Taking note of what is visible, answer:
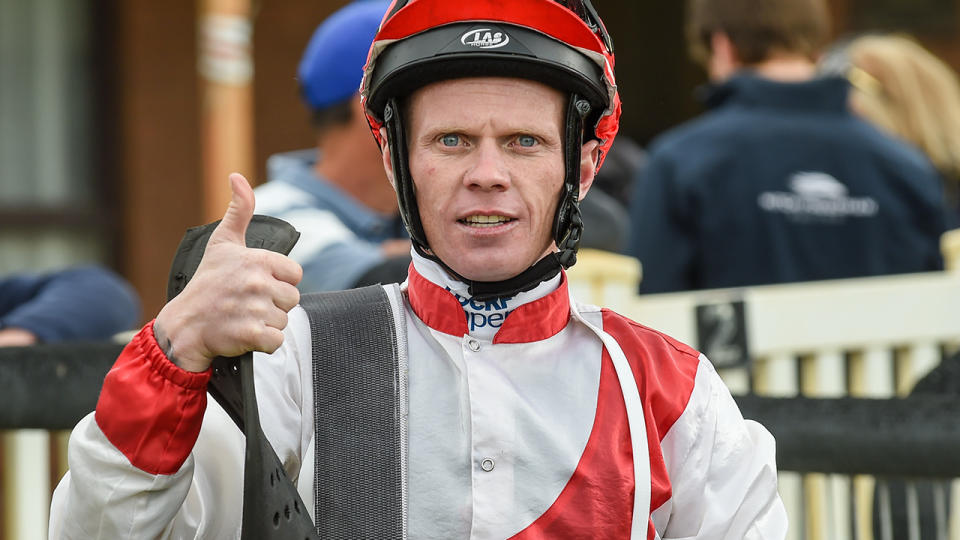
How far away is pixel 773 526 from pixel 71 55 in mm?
7019

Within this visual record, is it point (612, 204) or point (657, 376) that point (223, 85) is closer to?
point (612, 204)

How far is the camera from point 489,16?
2219 mm

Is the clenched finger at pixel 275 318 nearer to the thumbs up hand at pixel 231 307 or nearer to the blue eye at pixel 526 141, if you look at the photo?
the thumbs up hand at pixel 231 307

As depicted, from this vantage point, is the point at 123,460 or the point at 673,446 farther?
the point at 673,446

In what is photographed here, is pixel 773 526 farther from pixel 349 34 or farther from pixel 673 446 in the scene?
pixel 349 34

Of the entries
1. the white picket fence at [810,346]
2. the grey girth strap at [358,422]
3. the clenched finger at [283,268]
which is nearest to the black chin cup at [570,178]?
the grey girth strap at [358,422]

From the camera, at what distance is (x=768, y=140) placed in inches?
177

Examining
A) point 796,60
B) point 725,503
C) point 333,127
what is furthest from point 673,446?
point 796,60

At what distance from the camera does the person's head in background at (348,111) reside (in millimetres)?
4121

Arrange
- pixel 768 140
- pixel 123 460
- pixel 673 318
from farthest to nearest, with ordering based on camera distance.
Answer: pixel 768 140, pixel 673 318, pixel 123 460

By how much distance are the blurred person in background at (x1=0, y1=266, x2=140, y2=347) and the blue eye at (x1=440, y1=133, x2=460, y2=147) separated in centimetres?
211

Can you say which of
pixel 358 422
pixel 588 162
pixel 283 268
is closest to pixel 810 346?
pixel 588 162

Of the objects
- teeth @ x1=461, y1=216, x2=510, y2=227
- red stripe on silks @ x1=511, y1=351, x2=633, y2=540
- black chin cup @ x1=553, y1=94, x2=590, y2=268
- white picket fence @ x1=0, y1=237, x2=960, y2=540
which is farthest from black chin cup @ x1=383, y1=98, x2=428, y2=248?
white picket fence @ x1=0, y1=237, x2=960, y2=540

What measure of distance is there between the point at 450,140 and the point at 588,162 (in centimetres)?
30
